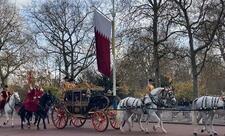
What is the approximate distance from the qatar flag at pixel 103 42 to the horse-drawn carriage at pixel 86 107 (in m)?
1.05

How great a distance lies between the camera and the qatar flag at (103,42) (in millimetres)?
22422

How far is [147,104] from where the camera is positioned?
19.7 m

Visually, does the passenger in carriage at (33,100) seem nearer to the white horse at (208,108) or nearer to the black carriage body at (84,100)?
the black carriage body at (84,100)

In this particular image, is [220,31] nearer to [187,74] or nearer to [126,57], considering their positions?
[126,57]

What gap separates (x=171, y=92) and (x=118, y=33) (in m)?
12.6

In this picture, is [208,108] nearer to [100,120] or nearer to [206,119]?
[206,119]

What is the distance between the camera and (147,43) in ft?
101

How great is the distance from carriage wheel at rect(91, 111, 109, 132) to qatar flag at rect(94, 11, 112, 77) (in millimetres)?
2348

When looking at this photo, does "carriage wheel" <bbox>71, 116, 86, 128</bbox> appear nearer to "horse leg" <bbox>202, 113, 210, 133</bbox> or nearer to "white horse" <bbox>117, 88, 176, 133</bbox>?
"white horse" <bbox>117, 88, 176, 133</bbox>

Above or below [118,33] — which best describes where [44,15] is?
above

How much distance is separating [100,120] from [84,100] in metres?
1.81

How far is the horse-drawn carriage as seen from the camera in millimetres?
20906

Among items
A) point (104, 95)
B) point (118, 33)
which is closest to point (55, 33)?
point (118, 33)

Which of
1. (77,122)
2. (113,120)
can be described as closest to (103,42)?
(113,120)
